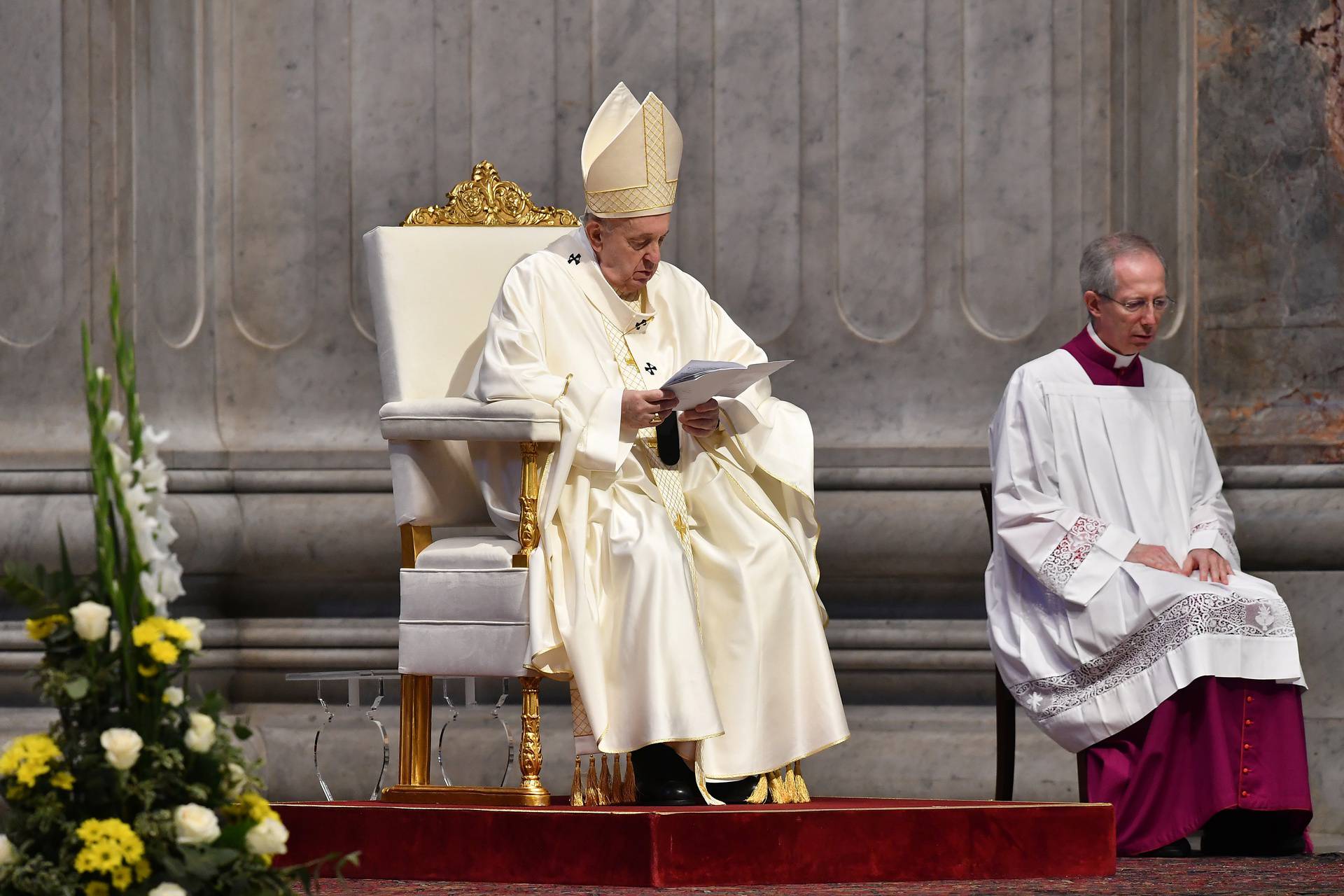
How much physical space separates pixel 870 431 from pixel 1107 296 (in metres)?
1.28

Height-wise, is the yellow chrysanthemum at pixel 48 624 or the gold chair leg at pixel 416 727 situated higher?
the yellow chrysanthemum at pixel 48 624

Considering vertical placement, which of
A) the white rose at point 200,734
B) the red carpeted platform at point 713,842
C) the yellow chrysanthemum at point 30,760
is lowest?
the red carpeted platform at point 713,842

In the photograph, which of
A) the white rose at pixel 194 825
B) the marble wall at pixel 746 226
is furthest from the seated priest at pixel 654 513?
the white rose at pixel 194 825

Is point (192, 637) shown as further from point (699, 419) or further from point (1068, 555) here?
point (1068, 555)

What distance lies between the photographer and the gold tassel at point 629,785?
4.26 m

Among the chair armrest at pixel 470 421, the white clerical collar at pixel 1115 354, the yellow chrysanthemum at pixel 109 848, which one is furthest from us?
the white clerical collar at pixel 1115 354

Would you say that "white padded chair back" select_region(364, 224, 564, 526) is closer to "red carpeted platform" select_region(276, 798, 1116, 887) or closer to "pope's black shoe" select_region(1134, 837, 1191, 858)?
"red carpeted platform" select_region(276, 798, 1116, 887)

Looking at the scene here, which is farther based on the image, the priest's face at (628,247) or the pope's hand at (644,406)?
the priest's face at (628,247)

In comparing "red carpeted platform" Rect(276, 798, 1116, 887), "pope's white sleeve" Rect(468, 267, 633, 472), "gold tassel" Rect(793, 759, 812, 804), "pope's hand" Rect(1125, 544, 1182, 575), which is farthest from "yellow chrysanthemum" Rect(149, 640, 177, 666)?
"pope's hand" Rect(1125, 544, 1182, 575)

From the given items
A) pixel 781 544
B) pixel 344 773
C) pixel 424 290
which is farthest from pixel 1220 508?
pixel 344 773

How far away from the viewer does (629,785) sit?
4.29 metres

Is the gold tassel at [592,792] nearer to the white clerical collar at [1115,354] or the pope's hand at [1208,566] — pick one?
the pope's hand at [1208,566]

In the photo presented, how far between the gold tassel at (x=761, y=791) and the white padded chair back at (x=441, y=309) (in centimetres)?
93

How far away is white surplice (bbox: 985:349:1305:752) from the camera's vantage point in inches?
177
